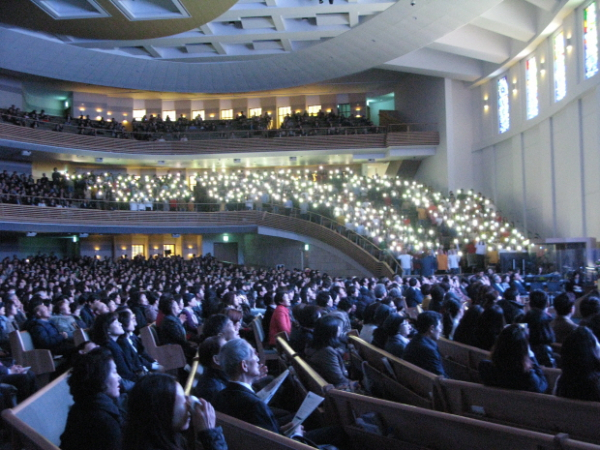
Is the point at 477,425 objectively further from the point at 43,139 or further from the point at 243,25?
the point at 43,139

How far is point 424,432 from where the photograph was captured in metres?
2.90

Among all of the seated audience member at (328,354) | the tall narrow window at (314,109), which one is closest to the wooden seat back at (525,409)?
the seated audience member at (328,354)

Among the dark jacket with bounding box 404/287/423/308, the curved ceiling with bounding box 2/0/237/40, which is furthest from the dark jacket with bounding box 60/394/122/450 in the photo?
the curved ceiling with bounding box 2/0/237/40

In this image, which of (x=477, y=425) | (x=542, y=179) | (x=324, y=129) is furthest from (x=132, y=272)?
(x=477, y=425)

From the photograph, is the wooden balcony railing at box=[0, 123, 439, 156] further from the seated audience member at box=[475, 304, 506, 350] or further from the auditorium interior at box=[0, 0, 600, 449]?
the seated audience member at box=[475, 304, 506, 350]

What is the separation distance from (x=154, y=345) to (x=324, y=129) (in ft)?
75.8

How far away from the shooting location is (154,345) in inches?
247

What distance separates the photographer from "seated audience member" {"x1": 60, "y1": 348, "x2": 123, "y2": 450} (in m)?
2.79

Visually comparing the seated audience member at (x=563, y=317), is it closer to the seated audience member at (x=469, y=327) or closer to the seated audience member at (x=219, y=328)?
the seated audience member at (x=469, y=327)

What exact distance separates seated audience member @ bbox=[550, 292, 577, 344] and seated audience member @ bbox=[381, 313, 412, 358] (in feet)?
4.54

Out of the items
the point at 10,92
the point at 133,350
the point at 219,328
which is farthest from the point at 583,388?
the point at 10,92

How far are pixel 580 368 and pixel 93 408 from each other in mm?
2407

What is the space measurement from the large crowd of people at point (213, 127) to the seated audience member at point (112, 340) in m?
Answer: 23.9

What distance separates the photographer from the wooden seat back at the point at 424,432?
2.46m
